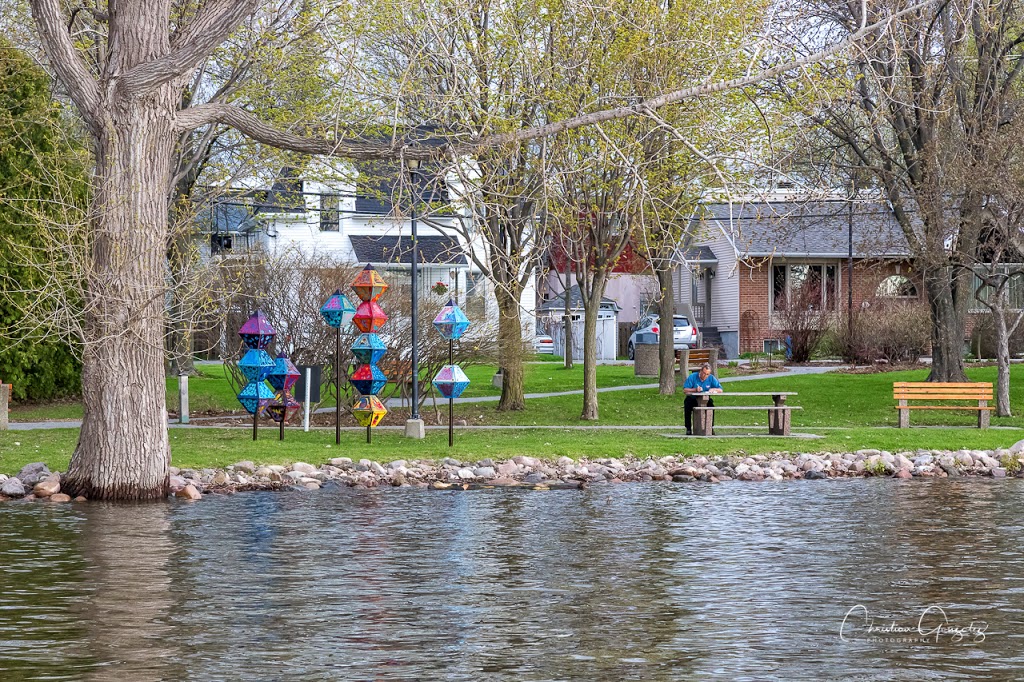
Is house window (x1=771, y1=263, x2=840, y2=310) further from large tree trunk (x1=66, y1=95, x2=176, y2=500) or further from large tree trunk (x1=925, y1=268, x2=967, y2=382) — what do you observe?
large tree trunk (x1=66, y1=95, x2=176, y2=500)

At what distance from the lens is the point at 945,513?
16.7 meters

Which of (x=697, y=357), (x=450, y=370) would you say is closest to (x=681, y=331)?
(x=697, y=357)

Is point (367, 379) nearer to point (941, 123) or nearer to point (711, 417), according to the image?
point (711, 417)

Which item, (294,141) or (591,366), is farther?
(591,366)

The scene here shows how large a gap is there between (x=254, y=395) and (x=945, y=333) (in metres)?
17.0

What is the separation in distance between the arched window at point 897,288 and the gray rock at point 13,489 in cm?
Answer: 3772

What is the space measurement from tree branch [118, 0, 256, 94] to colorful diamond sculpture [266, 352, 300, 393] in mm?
7985

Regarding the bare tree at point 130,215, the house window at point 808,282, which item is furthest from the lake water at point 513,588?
the house window at point 808,282

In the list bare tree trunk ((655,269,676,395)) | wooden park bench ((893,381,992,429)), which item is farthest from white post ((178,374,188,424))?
wooden park bench ((893,381,992,429))

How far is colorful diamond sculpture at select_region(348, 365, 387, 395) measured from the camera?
23812mm

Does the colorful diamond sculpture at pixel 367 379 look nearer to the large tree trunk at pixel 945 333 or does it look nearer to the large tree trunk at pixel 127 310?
the large tree trunk at pixel 127 310

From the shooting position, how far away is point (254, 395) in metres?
23.8

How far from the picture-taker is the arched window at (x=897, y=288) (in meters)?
51.4

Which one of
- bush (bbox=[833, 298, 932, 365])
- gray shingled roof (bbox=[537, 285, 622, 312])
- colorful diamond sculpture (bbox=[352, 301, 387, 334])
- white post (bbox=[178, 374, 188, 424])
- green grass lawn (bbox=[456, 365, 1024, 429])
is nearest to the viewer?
colorful diamond sculpture (bbox=[352, 301, 387, 334])
